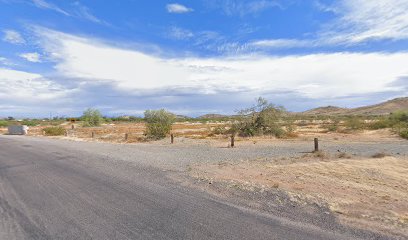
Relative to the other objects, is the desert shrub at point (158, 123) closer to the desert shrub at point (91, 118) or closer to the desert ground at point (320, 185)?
the desert ground at point (320, 185)

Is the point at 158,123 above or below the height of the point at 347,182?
above

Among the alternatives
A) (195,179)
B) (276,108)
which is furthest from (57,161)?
(276,108)

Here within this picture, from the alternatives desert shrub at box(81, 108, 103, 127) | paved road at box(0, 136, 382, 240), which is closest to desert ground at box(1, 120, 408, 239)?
A: paved road at box(0, 136, 382, 240)

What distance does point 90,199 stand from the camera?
30.7ft

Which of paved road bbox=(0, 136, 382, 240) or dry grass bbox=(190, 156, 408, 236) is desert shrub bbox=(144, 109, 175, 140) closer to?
dry grass bbox=(190, 156, 408, 236)

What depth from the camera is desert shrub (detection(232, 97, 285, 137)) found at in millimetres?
37312

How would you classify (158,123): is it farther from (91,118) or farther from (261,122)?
(91,118)

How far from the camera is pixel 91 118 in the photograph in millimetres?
85562

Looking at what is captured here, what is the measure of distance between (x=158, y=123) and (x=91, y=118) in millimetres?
50804

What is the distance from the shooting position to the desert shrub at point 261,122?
3731 centimetres

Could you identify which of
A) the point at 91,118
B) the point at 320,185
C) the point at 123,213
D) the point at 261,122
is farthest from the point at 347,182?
the point at 91,118

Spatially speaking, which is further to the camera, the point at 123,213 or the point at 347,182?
the point at 347,182

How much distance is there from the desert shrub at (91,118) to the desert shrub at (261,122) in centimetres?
5450

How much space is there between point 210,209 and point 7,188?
707 centimetres
